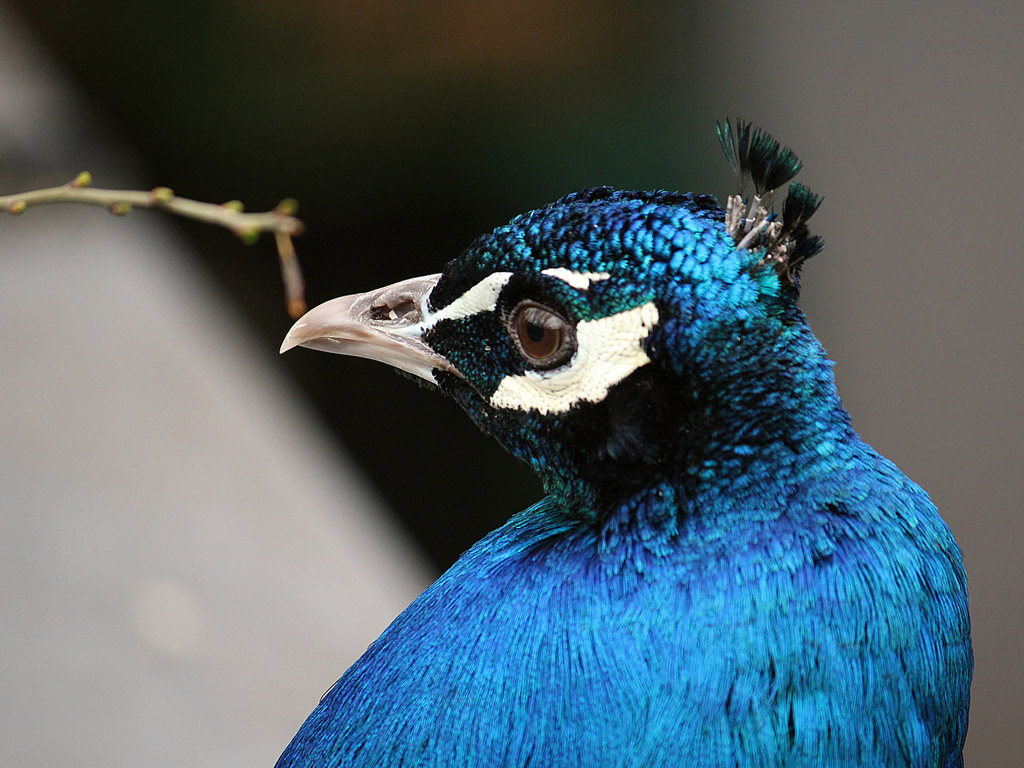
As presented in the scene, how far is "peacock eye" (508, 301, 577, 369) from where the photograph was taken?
0.69m

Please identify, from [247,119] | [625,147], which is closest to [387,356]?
[625,147]

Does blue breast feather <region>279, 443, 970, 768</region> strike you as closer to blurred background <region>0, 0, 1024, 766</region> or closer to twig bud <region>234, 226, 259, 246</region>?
twig bud <region>234, 226, 259, 246</region>

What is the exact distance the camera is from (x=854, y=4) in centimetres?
188

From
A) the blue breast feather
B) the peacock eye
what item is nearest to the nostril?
the peacock eye

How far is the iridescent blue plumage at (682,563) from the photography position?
61 centimetres

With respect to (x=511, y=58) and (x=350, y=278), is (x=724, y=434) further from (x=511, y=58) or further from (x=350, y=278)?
(x=350, y=278)

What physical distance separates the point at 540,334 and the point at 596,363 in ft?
0.16

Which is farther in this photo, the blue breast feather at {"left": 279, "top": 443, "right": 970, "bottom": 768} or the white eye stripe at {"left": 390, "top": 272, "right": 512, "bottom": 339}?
the white eye stripe at {"left": 390, "top": 272, "right": 512, "bottom": 339}

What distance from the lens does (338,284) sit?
8.96 feet

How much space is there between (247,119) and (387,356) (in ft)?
6.74

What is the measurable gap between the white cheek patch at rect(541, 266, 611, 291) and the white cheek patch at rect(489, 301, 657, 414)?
3 centimetres

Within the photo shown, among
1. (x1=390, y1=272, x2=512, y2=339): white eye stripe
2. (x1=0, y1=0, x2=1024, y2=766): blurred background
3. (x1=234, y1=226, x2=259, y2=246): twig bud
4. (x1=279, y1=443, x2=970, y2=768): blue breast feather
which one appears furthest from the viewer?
(x1=0, y1=0, x2=1024, y2=766): blurred background

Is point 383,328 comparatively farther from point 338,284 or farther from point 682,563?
point 338,284

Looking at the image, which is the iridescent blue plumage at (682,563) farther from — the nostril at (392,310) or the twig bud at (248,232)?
the twig bud at (248,232)
